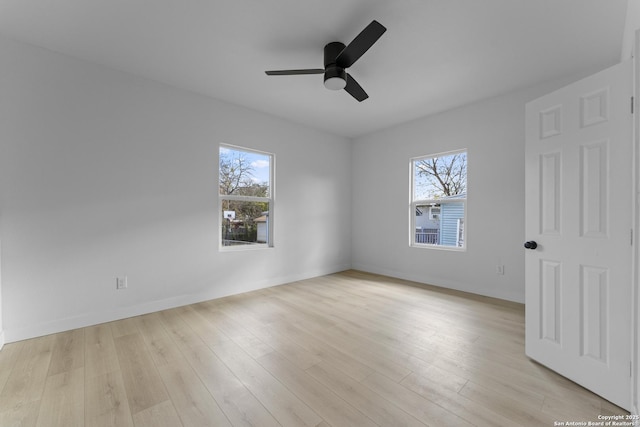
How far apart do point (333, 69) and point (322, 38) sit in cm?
31

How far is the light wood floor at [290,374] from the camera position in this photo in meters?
1.45

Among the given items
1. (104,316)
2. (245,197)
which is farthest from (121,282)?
(245,197)

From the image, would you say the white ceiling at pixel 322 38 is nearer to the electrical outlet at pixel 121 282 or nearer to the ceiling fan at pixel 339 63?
the ceiling fan at pixel 339 63

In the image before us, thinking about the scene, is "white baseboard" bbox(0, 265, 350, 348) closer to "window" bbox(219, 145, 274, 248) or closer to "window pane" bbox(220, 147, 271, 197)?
"window" bbox(219, 145, 274, 248)

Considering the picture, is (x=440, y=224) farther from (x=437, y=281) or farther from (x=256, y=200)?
(x=256, y=200)

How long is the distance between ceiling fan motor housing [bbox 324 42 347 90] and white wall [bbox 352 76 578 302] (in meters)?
2.38

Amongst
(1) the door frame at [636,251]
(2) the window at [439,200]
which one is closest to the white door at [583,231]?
(1) the door frame at [636,251]

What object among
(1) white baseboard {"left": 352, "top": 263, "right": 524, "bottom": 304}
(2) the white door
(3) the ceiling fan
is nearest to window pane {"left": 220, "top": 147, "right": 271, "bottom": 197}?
(3) the ceiling fan

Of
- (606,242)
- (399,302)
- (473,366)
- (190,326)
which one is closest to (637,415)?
(473,366)

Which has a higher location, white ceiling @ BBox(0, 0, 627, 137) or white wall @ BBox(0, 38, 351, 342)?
white ceiling @ BBox(0, 0, 627, 137)

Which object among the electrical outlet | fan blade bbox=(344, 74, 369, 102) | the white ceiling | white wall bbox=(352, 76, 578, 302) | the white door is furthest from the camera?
white wall bbox=(352, 76, 578, 302)

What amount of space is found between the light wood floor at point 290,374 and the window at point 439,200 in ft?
4.54

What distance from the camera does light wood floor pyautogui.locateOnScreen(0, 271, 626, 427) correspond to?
145 cm

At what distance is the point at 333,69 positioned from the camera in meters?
2.27
